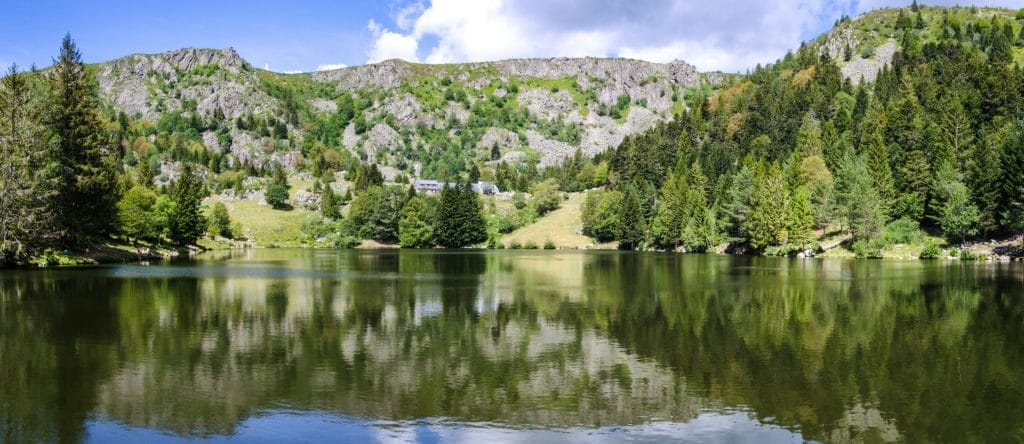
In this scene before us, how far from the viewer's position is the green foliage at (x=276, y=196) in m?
164

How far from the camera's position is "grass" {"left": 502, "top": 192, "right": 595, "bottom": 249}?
5428 inches

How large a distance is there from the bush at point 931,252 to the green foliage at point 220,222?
114953 mm

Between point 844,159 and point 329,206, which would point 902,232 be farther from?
point 329,206

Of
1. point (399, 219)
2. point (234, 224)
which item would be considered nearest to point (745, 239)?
point (399, 219)

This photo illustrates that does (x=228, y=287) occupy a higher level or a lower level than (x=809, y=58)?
lower

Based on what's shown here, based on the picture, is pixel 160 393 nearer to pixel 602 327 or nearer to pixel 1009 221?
pixel 602 327

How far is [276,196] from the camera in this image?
539 ft

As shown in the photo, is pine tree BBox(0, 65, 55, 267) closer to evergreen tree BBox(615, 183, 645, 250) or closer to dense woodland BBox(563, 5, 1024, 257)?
dense woodland BBox(563, 5, 1024, 257)

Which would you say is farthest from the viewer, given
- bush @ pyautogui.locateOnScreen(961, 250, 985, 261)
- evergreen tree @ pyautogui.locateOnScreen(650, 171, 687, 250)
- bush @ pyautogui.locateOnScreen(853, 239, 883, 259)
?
evergreen tree @ pyautogui.locateOnScreen(650, 171, 687, 250)

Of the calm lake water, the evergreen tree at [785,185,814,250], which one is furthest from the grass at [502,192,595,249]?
the calm lake water

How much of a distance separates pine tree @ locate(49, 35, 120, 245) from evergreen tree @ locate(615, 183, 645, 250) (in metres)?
85.6

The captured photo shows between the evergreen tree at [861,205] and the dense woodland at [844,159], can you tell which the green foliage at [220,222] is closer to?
the dense woodland at [844,159]

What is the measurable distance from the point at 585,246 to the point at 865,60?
335 feet

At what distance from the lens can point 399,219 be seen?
145125 millimetres
